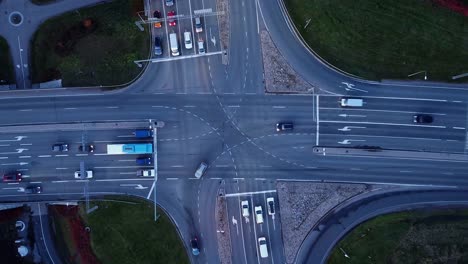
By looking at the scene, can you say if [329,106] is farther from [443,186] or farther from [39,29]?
[39,29]

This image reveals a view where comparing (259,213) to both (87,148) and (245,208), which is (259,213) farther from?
(87,148)

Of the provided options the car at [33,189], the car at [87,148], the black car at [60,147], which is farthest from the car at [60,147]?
the car at [33,189]

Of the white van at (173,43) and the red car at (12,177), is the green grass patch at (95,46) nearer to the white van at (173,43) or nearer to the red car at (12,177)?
the white van at (173,43)

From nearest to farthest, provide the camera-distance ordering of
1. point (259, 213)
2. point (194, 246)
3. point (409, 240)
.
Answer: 1. point (409, 240)
2. point (194, 246)
3. point (259, 213)

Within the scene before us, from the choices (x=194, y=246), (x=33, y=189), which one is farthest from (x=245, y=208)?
(x=33, y=189)

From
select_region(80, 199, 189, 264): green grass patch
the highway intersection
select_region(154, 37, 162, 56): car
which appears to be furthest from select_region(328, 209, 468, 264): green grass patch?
select_region(154, 37, 162, 56): car

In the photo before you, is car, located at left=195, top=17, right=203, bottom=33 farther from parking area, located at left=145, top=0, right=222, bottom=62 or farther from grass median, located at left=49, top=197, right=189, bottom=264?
grass median, located at left=49, top=197, right=189, bottom=264
